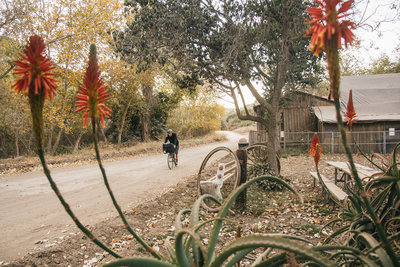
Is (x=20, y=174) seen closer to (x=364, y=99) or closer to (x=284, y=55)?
(x=284, y=55)

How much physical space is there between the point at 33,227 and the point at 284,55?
6887 millimetres

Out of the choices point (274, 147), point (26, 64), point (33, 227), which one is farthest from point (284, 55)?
point (33, 227)

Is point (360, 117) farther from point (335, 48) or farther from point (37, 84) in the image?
point (37, 84)

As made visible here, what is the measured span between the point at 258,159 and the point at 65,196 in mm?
5814


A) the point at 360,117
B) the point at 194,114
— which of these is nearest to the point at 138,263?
the point at 360,117

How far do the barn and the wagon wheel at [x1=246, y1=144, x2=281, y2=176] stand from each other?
6.86 meters

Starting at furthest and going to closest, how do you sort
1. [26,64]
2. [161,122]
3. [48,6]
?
1. [161,122]
2. [48,6]
3. [26,64]

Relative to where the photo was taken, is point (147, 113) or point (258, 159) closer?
point (258, 159)

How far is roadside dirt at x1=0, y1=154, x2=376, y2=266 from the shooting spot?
3135 millimetres

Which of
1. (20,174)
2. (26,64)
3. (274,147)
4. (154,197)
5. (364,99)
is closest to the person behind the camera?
(26,64)

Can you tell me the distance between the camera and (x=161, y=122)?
2056 centimetres

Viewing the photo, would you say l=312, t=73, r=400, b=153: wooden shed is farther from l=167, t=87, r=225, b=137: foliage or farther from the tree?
l=167, t=87, r=225, b=137: foliage

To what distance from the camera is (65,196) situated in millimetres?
6031

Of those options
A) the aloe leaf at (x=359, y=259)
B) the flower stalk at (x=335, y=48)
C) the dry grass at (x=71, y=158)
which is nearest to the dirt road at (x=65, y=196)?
the dry grass at (x=71, y=158)
